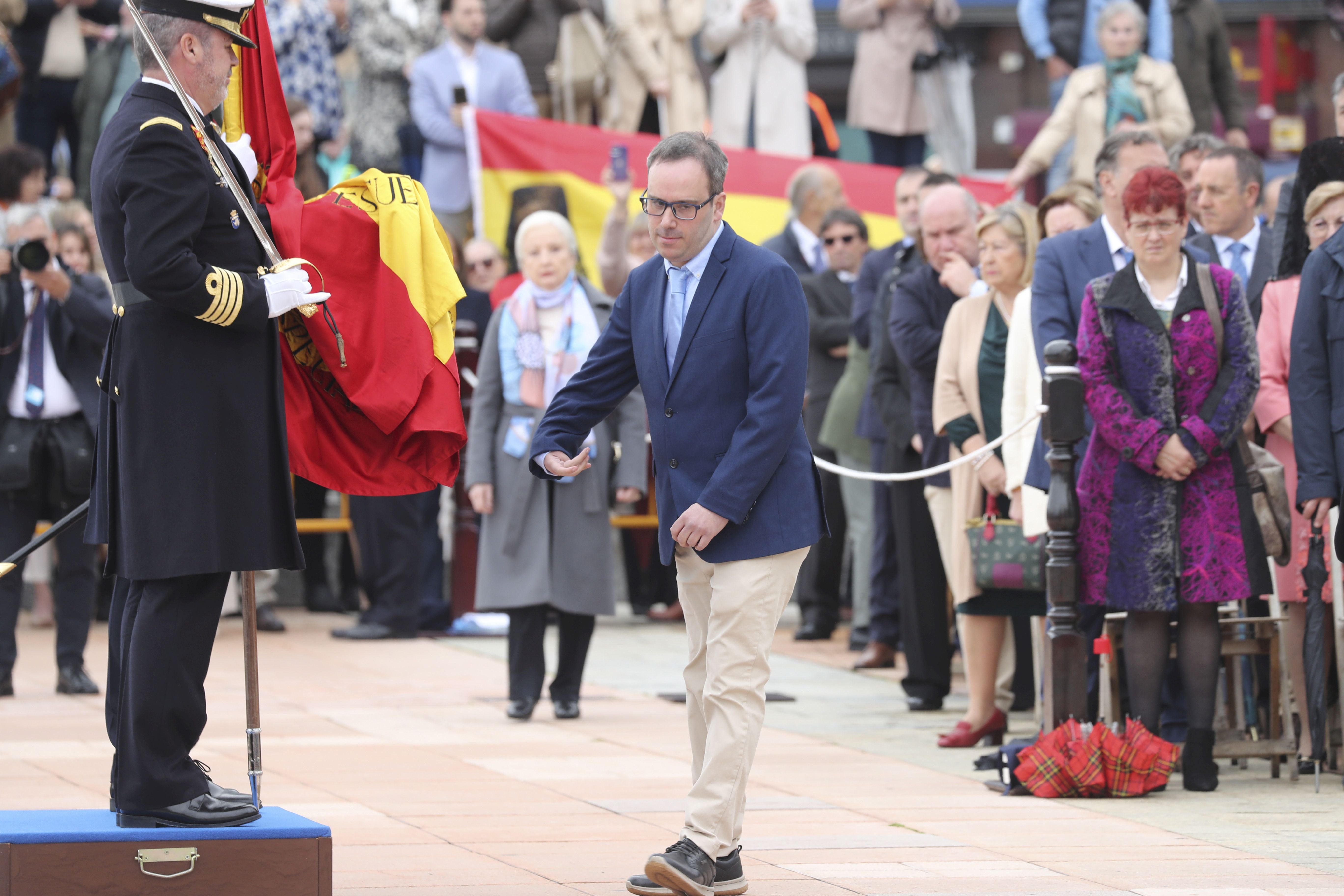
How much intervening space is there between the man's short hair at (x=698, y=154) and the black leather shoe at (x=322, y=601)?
309 inches

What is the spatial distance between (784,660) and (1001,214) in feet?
10.9

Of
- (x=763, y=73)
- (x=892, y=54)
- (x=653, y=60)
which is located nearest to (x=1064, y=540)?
(x=892, y=54)

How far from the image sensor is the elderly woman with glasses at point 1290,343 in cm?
709

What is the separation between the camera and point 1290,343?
6945 mm

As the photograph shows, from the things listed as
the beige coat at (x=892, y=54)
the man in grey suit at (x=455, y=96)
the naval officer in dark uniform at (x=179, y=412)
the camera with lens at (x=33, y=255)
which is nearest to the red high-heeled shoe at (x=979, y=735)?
the naval officer in dark uniform at (x=179, y=412)

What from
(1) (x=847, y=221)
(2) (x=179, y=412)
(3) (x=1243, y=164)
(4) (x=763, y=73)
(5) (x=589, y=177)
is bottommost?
(2) (x=179, y=412)

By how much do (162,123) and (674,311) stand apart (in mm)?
1477

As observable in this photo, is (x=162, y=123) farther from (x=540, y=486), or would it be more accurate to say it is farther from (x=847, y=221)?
(x=847, y=221)

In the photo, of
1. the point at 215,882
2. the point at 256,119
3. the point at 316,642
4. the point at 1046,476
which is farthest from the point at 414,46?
the point at 215,882

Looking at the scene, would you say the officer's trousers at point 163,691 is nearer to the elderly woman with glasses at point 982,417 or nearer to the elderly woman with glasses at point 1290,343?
the elderly woman with glasses at point 982,417

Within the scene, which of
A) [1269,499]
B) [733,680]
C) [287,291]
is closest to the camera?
[287,291]

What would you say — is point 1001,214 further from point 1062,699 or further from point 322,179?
point 322,179

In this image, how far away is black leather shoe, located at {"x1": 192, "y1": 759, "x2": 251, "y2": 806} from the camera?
15.3ft

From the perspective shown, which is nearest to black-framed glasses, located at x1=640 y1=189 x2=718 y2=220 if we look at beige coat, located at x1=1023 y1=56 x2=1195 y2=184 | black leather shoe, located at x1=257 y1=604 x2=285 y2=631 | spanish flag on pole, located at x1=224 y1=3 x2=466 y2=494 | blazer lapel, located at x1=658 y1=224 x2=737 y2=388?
blazer lapel, located at x1=658 y1=224 x2=737 y2=388
